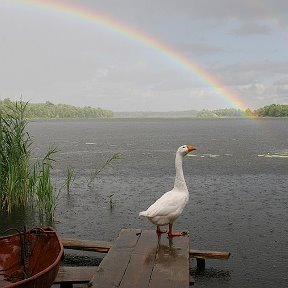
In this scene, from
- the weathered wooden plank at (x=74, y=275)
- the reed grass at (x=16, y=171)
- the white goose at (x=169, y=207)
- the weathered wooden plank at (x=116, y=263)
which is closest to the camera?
the weathered wooden plank at (x=116, y=263)

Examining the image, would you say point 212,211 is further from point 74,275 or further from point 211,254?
point 74,275

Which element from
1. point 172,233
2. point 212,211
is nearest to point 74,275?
point 172,233

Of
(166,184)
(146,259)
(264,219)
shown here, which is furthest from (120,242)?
(166,184)

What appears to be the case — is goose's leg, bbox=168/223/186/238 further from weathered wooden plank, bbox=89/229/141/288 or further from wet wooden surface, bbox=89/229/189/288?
weathered wooden plank, bbox=89/229/141/288

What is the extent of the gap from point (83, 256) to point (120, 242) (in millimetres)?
3829

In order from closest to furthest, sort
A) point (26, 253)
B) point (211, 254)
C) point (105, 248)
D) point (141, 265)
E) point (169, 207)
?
1. point (141, 265)
2. point (26, 253)
3. point (169, 207)
4. point (211, 254)
5. point (105, 248)

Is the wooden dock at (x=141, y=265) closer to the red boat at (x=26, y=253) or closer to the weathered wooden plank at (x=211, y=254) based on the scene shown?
the weathered wooden plank at (x=211, y=254)

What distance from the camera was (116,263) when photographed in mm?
8945

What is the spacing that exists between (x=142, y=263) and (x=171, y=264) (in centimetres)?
62

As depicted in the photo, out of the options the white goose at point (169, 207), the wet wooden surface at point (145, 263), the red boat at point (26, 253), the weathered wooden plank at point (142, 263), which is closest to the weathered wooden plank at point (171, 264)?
the wet wooden surface at point (145, 263)

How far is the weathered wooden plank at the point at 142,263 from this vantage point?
8.01 meters

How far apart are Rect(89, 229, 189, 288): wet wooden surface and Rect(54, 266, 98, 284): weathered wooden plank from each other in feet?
2.96

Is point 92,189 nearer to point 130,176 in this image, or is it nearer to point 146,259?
point 130,176

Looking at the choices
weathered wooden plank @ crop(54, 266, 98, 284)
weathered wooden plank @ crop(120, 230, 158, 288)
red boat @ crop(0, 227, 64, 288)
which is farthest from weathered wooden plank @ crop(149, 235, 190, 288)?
red boat @ crop(0, 227, 64, 288)
